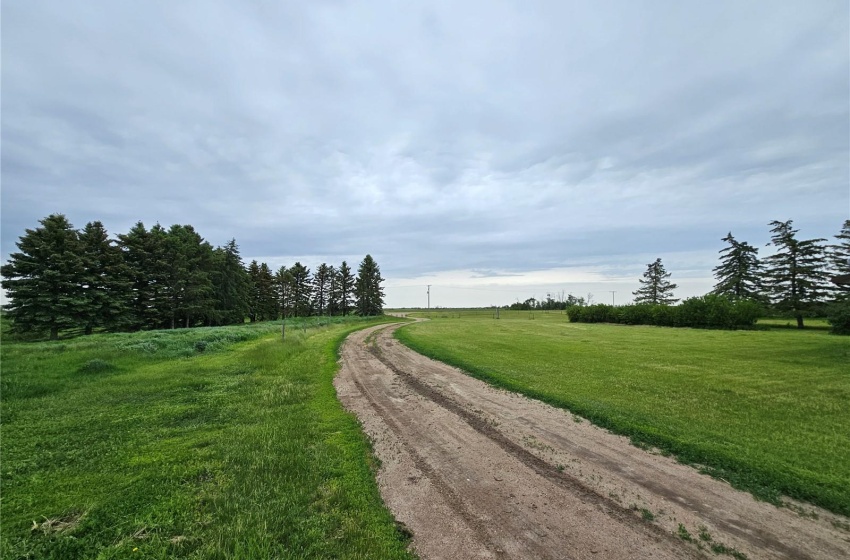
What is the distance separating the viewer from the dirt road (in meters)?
3.62

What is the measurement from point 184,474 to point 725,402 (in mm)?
12333

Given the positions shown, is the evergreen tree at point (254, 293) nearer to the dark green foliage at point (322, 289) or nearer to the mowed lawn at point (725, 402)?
the dark green foliage at point (322, 289)

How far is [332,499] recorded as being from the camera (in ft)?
14.9

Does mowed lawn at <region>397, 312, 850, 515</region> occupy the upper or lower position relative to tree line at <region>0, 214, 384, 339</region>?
lower

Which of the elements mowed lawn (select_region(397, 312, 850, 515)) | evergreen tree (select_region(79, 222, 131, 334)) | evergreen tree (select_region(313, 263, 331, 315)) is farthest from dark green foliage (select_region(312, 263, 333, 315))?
mowed lawn (select_region(397, 312, 850, 515))

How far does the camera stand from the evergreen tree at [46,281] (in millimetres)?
29922

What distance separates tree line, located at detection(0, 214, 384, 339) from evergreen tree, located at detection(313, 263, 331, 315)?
55.8 feet

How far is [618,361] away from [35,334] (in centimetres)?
4958

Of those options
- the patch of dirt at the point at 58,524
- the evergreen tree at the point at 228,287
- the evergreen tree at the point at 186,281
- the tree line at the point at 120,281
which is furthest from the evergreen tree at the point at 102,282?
the patch of dirt at the point at 58,524

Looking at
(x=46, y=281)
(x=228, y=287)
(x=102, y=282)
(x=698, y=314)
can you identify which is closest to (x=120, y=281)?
(x=102, y=282)

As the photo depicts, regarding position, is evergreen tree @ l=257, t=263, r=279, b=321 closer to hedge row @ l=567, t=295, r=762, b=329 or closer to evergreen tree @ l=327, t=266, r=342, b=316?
evergreen tree @ l=327, t=266, r=342, b=316

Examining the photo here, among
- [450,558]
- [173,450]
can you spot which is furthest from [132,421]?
[450,558]

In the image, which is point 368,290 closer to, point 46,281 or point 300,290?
point 300,290

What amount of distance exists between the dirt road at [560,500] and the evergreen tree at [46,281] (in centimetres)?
3950
